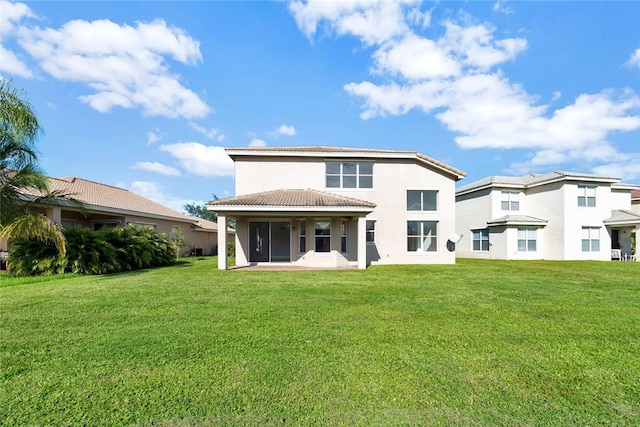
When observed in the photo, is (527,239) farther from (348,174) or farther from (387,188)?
(348,174)

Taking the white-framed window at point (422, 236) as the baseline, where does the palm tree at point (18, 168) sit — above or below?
above

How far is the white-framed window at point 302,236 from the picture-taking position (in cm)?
1638

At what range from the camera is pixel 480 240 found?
2567 centimetres

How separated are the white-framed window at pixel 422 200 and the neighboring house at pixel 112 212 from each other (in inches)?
621

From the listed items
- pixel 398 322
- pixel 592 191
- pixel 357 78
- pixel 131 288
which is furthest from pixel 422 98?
pixel 131 288

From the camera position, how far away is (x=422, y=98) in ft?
69.3

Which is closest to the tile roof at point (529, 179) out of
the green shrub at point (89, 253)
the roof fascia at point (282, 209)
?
the roof fascia at point (282, 209)

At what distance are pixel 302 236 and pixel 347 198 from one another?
130 inches

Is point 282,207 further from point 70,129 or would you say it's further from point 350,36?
point 70,129

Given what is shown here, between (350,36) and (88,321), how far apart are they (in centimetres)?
1753

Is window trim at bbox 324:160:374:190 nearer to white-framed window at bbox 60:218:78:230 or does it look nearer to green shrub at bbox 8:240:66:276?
green shrub at bbox 8:240:66:276

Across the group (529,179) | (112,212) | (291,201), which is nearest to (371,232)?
(291,201)

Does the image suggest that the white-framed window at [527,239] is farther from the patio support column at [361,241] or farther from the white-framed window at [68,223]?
the white-framed window at [68,223]

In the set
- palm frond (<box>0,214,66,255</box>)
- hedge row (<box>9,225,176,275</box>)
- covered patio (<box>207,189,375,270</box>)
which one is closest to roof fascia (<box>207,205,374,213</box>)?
covered patio (<box>207,189,375,270</box>)
